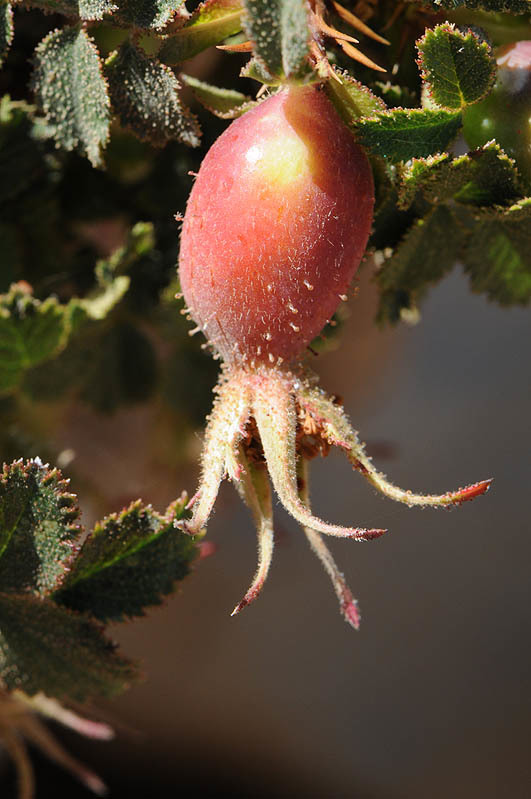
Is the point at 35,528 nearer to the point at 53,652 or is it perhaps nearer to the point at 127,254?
the point at 53,652

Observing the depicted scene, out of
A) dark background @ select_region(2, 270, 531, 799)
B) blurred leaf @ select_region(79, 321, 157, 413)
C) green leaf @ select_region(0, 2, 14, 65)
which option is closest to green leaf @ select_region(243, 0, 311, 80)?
green leaf @ select_region(0, 2, 14, 65)

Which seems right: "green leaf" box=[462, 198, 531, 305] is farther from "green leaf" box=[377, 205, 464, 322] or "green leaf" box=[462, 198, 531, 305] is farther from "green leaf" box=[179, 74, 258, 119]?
"green leaf" box=[179, 74, 258, 119]

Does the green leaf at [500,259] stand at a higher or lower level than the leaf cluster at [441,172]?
higher

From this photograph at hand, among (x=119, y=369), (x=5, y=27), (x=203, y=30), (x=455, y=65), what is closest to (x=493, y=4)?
(x=455, y=65)

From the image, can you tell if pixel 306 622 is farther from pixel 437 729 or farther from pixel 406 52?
pixel 406 52

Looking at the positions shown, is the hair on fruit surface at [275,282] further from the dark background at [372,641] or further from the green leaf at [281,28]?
the dark background at [372,641]

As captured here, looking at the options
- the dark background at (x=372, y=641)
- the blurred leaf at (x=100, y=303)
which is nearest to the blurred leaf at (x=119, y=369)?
the blurred leaf at (x=100, y=303)

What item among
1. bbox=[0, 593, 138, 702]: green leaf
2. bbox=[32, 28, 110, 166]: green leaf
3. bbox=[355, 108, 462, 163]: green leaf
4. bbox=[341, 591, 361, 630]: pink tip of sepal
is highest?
bbox=[355, 108, 462, 163]: green leaf

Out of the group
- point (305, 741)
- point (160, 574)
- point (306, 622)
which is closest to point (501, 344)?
point (306, 622)
